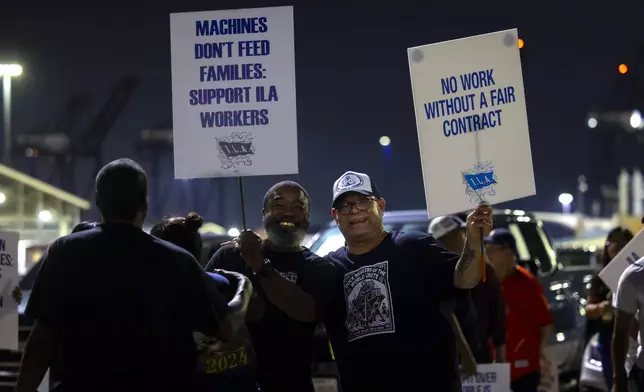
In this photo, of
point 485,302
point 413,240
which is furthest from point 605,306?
point 413,240

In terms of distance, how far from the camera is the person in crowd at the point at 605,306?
28.0ft

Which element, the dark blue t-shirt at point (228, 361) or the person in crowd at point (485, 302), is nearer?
the dark blue t-shirt at point (228, 361)

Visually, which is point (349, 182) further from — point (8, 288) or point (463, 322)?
point (8, 288)

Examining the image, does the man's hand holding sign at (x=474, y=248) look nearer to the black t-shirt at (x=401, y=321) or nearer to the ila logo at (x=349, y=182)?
the black t-shirt at (x=401, y=321)

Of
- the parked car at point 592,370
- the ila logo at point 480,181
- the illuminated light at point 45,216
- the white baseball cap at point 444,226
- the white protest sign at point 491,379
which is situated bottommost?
the parked car at point 592,370

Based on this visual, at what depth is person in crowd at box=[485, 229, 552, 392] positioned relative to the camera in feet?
26.9

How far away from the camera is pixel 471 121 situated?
17.7ft

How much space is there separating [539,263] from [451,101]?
573 centimetres

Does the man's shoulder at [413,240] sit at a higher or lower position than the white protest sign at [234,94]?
lower

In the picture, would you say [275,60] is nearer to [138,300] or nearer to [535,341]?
[138,300]

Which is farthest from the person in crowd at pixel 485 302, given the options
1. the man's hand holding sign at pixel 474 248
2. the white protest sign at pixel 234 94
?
the man's hand holding sign at pixel 474 248

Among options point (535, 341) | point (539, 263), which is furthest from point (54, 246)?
point (539, 263)

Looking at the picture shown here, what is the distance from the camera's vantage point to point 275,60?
579cm

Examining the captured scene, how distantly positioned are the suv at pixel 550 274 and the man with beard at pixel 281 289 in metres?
3.90
